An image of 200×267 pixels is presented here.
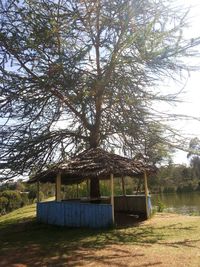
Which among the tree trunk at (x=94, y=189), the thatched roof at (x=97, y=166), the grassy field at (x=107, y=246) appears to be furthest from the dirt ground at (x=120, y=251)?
the tree trunk at (x=94, y=189)

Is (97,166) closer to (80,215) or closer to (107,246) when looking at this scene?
(80,215)

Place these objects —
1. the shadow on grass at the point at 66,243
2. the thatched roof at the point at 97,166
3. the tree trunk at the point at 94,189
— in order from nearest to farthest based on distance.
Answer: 1. the shadow on grass at the point at 66,243
2. the thatched roof at the point at 97,166
3. the tree trunk at the point at 94,189

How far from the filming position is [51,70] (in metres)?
12.1

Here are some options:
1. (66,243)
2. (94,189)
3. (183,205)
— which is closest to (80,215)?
(94,189)

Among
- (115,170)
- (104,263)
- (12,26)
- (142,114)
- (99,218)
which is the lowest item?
(104,263)

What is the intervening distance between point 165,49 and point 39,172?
7541mm

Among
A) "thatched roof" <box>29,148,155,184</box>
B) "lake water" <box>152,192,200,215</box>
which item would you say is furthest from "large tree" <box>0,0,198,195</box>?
"lake water" <box>152,192,200,215</box>

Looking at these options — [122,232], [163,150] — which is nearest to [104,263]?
[122,232]

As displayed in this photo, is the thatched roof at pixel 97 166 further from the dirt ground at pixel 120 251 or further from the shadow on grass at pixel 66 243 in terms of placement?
the dirt ground at pixel 120 251

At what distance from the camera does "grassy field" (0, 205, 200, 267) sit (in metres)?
7.89

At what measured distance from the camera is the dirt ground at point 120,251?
7.74m

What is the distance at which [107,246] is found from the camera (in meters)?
9.53

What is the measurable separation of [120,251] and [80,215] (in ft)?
15.3

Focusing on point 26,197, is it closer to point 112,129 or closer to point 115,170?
point 112,129
